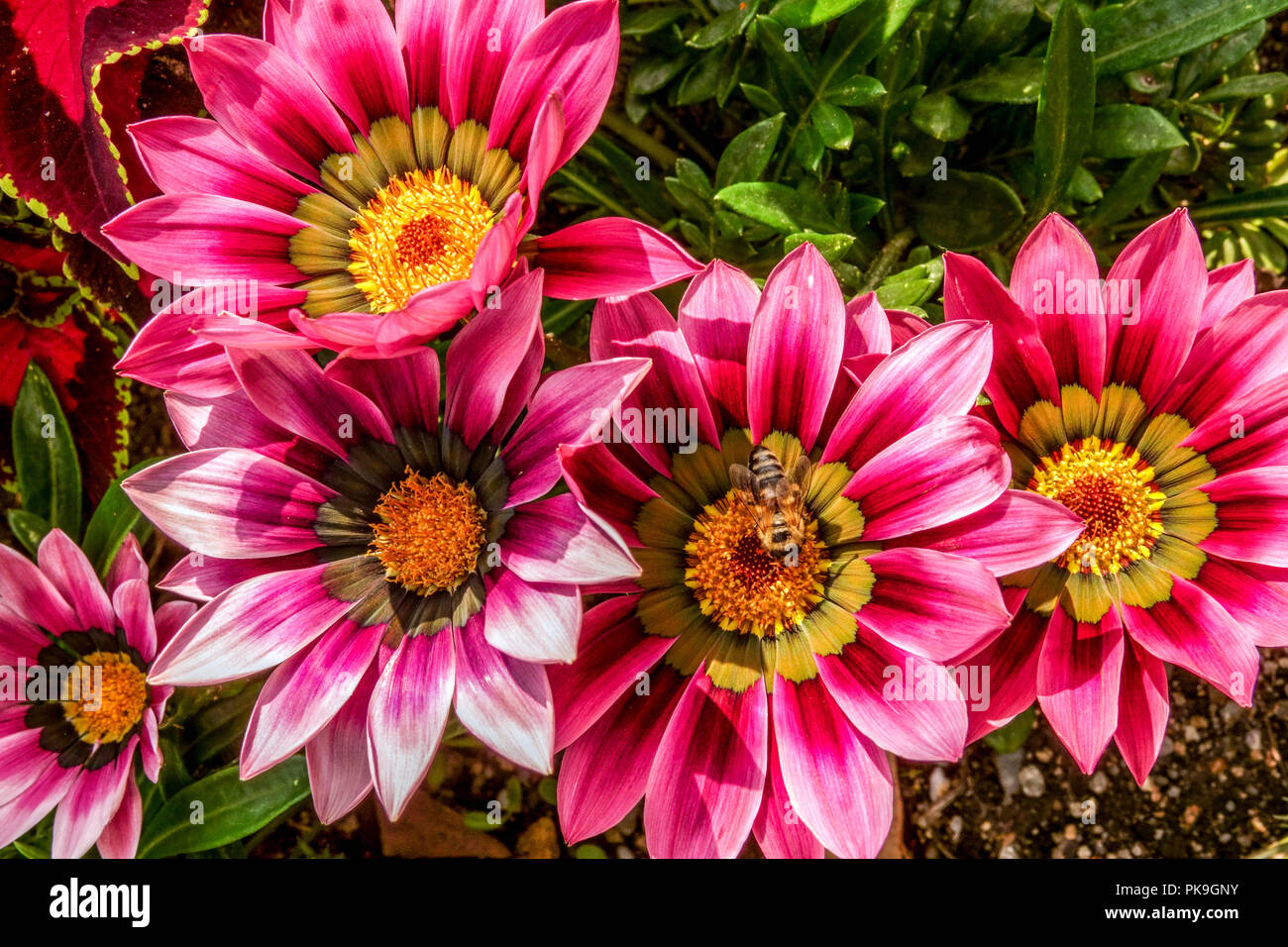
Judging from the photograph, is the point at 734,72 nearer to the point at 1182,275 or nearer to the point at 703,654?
the point at 1182,275

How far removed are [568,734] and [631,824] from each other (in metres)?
0.99

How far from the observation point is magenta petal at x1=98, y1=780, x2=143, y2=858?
159cm

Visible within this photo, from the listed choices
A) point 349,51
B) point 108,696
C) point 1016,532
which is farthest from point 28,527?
point 1016,532

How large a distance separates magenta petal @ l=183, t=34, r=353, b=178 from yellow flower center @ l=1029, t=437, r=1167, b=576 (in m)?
1.20

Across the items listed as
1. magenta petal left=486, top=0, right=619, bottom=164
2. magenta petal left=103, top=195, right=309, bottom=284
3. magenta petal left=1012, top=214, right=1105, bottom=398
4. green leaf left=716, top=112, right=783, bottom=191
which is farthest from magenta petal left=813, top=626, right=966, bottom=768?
magenta petal left=103, top=195, right=309, bottom=284

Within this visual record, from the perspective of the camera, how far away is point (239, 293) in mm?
1331

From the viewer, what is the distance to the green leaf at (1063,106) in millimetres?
1492

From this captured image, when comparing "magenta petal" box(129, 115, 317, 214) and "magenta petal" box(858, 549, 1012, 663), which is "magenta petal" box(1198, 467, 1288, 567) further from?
"magenta petal" box(129, 115, 317, 214)

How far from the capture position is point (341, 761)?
127 centimetres

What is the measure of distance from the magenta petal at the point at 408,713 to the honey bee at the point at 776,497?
0.45m

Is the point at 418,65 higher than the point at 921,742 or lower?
higher

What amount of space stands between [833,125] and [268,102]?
0.91 m

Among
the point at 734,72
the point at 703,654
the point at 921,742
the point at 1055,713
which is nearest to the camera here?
the point at 921,742
